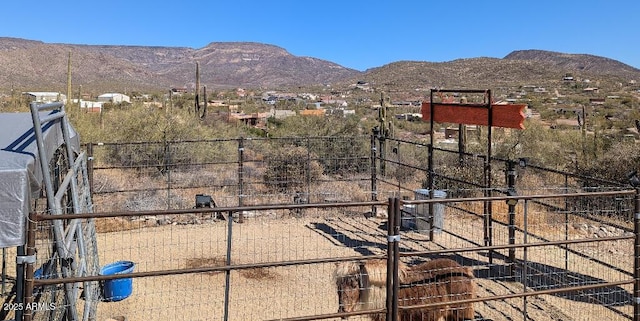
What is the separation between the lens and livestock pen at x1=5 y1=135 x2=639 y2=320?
4.77 m

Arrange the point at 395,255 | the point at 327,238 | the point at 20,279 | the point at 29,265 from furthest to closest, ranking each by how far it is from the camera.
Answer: the point at 327,238
the point at 395,255
the point at 20,279
the point at 29,265

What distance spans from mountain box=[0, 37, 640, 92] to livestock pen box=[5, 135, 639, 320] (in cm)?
3614

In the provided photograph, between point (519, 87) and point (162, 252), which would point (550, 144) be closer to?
point (162, 252)

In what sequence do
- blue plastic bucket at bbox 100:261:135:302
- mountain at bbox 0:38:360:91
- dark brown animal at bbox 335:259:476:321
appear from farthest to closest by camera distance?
mountain at bbox 0:38:360:91
blue plastic bucket at bbox 100:261:135:302
dark brown animal at bbox 335:259:476:321

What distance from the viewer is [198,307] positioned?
6465 mm

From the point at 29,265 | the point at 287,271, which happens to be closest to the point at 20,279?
the point at 29,265

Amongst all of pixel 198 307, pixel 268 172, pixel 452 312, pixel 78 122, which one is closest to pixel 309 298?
pixel 198 307

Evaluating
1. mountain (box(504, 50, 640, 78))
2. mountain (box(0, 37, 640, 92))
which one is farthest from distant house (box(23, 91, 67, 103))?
mountain (box(504, 50, 640, 78))

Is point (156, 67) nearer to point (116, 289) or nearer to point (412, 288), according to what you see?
point (116, 289)

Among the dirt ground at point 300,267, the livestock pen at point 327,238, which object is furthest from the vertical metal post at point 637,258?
the dirt ground at point 300,267

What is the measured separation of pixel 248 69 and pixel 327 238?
Result: 112m

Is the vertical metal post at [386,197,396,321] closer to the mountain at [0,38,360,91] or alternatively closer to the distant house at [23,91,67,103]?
the distant house at [23,91,67,103]

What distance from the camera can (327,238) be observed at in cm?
979

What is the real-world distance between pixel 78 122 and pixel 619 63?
84045mm
